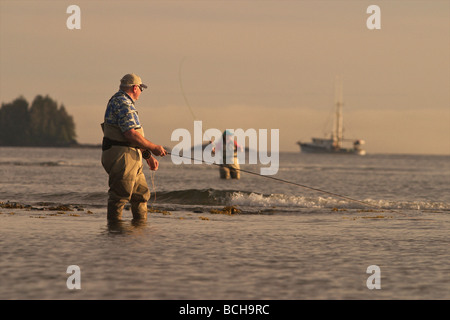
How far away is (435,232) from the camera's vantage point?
10.7 m

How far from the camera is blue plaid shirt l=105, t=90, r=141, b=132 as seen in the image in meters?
10.2

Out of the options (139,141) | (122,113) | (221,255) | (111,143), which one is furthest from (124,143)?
(221,255)

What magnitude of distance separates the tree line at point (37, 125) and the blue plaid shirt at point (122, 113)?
19080cm

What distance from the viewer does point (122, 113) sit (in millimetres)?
10195

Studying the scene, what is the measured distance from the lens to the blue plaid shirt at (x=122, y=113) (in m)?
10.2

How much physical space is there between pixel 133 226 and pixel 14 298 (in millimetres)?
4852

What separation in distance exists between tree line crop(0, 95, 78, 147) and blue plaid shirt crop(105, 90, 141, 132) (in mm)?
190799

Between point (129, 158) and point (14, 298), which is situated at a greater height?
point (129, 158)

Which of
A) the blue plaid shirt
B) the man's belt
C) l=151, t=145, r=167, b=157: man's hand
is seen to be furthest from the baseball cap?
l=151, t=145, r=167, b=157: man's hand

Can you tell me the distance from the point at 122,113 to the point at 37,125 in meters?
193

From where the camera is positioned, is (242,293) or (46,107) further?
(46,107)

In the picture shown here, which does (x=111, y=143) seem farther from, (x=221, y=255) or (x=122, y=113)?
(x=221, y=255)

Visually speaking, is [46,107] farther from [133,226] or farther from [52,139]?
[133,226]
